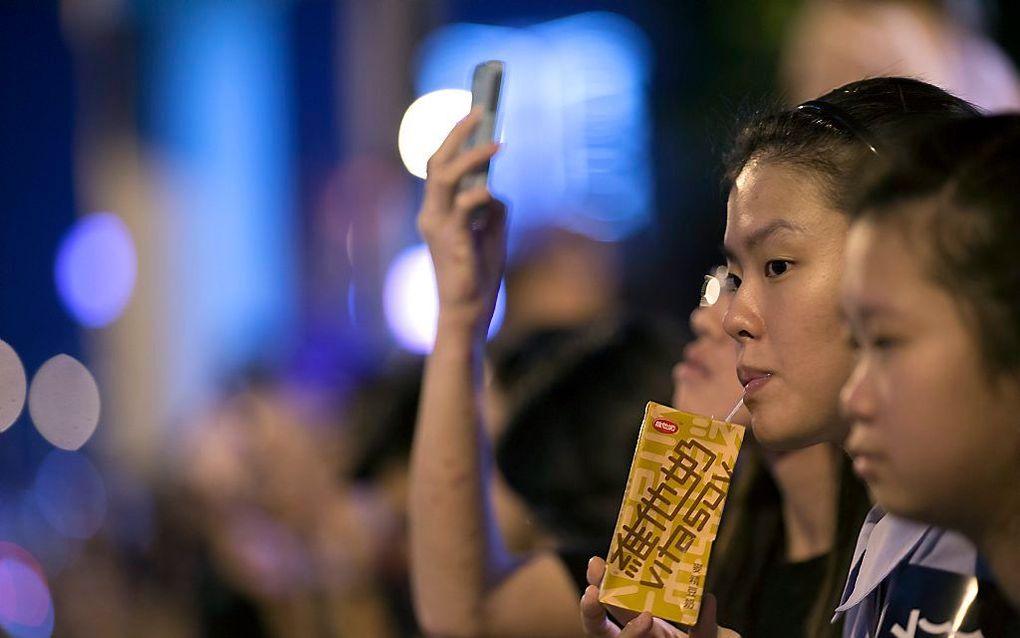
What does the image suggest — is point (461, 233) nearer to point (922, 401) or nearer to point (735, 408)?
point (735, 408)

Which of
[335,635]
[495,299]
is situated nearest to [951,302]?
[495,299]

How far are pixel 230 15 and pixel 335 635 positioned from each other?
9.01m

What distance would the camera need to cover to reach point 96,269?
8742mm

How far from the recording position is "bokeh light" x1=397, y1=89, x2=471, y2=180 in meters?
6.38

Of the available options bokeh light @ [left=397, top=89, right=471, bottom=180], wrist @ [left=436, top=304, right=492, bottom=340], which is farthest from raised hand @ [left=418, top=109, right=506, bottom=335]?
bokeh light @ [left=397, top=89, right=471, bottom=180]

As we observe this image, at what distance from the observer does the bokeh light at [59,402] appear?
421 centimetres

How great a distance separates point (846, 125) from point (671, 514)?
0.51 m

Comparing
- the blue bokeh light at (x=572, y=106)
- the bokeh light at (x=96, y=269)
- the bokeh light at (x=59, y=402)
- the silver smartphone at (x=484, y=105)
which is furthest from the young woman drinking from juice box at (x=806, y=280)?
the blue bokeh light at (x=572, y=106)

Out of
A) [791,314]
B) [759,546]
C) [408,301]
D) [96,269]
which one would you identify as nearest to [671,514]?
[791,314]

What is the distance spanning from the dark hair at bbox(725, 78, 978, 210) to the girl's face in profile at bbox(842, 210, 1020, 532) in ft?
1.19

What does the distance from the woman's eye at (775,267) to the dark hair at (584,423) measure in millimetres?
981

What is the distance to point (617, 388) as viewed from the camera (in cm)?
265

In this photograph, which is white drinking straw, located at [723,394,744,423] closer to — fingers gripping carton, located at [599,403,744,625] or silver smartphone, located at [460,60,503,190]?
fingers gripping carton, located at [599,403,744,625]

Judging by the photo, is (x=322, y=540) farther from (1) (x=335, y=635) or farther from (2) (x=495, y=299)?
(2) (x=495, y=299)
